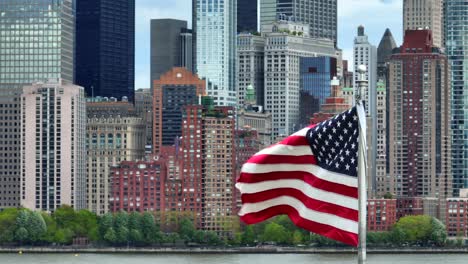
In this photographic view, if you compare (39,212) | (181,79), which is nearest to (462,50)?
(181,79)

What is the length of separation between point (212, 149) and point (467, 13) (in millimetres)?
46445

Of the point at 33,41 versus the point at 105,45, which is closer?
the point at 33,41

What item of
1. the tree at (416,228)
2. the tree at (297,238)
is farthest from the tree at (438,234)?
the tree at (297,238)

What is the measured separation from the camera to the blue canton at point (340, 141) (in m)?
22.9

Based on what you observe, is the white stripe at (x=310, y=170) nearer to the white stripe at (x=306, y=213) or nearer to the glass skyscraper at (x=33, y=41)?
the white stripe at (x=306, y=213)

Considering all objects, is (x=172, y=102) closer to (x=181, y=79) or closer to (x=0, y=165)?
(x=181, y=79)

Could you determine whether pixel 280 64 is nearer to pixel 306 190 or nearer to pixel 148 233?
pixel 148 233

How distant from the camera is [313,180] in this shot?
23.2m

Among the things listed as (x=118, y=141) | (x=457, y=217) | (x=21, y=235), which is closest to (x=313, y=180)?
(x=21, y=235)

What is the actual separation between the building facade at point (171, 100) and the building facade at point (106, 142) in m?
4.05

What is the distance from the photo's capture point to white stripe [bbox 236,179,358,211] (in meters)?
22.9

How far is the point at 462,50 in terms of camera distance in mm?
185750

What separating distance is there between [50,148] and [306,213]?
130 m

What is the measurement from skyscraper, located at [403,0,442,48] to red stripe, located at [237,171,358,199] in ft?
537
